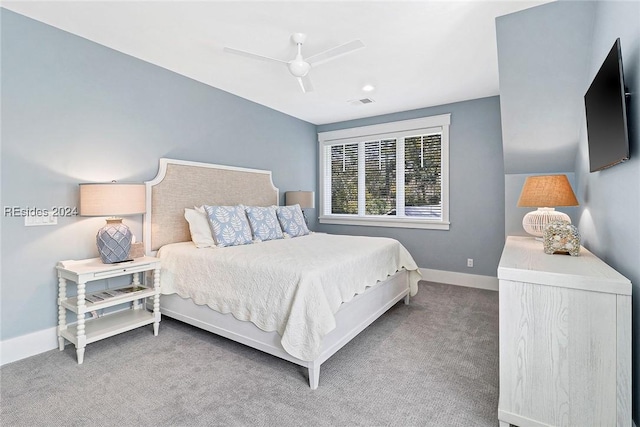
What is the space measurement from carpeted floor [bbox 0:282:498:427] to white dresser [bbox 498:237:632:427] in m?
0.31

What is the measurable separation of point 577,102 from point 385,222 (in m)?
2.87

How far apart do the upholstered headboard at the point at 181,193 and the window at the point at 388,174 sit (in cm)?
186

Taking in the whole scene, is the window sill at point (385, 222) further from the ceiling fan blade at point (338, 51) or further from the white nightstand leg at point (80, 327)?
the white nightstand leg at point (80, 327)

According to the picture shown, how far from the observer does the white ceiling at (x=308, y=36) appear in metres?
2.24

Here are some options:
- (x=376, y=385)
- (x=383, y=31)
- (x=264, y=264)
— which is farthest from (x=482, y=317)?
(x=383, y=31)

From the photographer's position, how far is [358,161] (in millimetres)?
5312

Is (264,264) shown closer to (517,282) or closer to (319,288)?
(319,288)

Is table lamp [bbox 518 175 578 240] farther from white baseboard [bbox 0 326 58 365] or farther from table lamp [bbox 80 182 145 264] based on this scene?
white baseboard [bbox 0 326 58 365]

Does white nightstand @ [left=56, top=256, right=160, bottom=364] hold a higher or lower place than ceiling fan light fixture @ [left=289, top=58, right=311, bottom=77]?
lower

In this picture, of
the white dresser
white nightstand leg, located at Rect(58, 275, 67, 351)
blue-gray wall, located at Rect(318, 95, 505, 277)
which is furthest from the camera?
blue-gray wall, located at Rect(318, 95, 505, 277)

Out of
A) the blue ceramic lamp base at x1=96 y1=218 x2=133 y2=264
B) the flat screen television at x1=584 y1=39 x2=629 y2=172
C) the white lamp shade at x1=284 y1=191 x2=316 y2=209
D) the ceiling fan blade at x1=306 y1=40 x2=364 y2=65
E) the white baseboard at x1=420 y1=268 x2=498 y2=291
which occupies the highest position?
the ceiling fan blade at x1=306 y1=40 x2=364 y2=65

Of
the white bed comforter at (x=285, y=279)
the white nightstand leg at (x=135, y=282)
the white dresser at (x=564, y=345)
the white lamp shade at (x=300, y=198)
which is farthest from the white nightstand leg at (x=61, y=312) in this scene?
the white dresser at (x=564, y=345)

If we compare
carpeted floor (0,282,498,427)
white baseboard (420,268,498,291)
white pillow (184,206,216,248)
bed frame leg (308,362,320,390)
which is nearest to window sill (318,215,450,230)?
white baseboard (420,268,498,291)

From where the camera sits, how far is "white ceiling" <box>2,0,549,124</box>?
7.36ft
